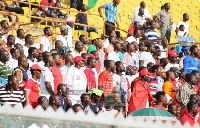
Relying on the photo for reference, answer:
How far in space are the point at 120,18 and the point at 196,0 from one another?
4711mm

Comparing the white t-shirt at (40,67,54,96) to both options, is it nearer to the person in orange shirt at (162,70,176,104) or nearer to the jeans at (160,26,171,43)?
the person in orange shirt at (162,70,176,104)

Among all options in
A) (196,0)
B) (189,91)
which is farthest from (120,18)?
(189,91)

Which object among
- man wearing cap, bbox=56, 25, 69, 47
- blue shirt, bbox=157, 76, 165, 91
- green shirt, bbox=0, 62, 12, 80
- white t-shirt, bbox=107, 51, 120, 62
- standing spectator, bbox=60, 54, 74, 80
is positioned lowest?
blue shirt, bbox=157, 76, 165, 91

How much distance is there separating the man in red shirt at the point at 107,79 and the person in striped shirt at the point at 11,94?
2.12 m

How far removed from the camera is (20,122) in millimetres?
4984

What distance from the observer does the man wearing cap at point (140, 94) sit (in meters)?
10.1

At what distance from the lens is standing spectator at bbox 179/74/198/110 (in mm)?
10688

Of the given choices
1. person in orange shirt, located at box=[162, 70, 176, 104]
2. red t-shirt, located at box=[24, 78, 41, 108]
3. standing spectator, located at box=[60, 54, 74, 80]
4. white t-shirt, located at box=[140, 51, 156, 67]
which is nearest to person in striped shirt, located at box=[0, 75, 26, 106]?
red t-shirt, located at box=[24, 78, 41, 108]

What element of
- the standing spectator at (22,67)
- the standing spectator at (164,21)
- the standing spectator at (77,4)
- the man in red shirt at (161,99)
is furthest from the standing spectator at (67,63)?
the standing spectator at (164,21)

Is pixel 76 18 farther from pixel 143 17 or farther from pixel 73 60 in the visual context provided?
pixel 73 60

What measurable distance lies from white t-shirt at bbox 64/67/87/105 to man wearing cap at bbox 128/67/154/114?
87 cm

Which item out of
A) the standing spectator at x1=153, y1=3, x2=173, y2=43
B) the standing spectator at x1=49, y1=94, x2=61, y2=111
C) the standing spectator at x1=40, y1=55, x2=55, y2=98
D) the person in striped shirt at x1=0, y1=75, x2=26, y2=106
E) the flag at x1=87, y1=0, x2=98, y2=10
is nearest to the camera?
the person in striped shirt at x1=0, y1=75, x2=26, y2=106

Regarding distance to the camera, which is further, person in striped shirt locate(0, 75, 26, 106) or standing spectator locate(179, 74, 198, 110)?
standing spectator locate(179, 74, 198, 110)

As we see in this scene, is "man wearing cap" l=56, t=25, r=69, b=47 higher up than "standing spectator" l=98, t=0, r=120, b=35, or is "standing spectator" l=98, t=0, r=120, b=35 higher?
"standing spectator" l=98, t=0, r=120, b=35
